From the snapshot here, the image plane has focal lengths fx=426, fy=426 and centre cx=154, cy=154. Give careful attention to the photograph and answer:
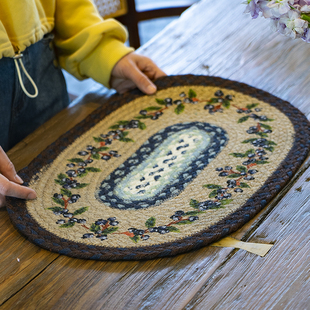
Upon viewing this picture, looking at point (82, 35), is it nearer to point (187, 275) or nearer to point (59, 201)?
point (59, 201)

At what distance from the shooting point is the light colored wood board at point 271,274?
1.37 feet

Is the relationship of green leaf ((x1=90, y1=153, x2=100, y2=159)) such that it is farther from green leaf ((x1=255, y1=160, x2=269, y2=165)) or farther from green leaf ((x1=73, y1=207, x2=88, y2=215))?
green leaf ((x1=255, y1=160, x2=269, y2=165))

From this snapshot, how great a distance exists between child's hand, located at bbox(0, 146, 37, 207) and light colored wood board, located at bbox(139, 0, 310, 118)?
1.36 ft

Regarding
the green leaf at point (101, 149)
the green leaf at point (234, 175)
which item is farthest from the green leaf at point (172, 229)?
the green leaf at point (101, 149)

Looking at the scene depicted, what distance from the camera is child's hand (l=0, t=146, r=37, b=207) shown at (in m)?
0.57

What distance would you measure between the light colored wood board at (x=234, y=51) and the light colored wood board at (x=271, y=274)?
28 cm

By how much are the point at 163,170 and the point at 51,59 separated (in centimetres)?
38

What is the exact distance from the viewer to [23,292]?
47 cm

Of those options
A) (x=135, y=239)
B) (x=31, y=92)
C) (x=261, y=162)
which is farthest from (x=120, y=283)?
(x=31, y=92)

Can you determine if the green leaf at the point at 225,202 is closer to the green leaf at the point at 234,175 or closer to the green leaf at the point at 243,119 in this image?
the green leaf at the point at 234,175

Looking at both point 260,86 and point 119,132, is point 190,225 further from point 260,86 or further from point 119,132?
point 260,86

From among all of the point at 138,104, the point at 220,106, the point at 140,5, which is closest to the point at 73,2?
the point at 138,104

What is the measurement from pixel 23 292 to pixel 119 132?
347 millimetres

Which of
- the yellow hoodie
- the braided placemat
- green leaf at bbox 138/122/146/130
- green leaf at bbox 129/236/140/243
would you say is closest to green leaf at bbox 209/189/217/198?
the braided placemat
